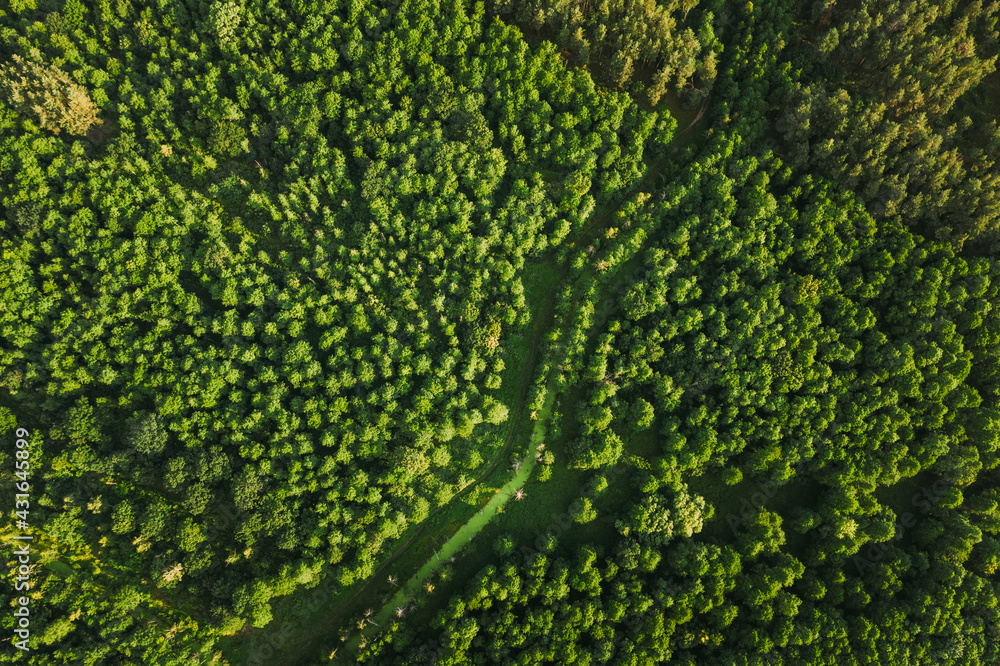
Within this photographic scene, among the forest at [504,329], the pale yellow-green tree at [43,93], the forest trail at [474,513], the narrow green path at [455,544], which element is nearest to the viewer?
the forest at [504,329]

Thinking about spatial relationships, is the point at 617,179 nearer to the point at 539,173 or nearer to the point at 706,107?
the point at 539,173

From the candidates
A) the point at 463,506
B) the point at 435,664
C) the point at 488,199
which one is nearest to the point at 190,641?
the point at 435,664

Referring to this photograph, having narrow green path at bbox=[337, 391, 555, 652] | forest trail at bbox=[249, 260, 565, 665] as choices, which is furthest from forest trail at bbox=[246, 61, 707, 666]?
narrow green path at bbox=[337, 391, 555, 652]

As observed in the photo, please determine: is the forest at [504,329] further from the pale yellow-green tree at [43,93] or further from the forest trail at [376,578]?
the forest trail at [376,578]

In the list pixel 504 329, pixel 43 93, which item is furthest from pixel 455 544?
pixel 43 93

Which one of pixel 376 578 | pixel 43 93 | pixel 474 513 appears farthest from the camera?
pixel 474 513

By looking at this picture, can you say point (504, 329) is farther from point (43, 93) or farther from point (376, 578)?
point (43, 93)

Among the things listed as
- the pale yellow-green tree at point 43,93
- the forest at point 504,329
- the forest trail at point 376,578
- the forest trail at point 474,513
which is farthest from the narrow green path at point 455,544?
the pale yellow-green tree at point 43,93

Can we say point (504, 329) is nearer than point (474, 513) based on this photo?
No

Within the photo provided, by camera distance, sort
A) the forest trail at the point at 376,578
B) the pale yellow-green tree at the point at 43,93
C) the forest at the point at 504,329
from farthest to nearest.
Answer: the forest trail at the point at 376,578 < the pale yellow-green tree at the point at 43,93 < the forest at the point at 504,329
